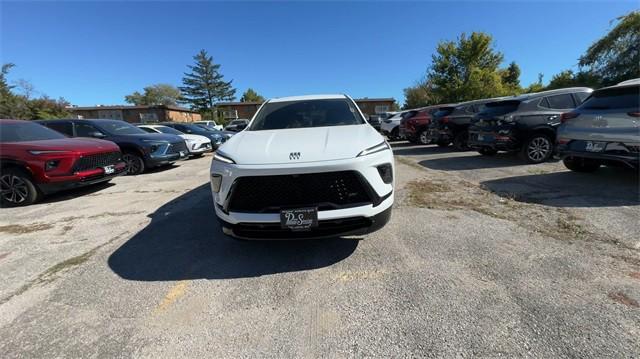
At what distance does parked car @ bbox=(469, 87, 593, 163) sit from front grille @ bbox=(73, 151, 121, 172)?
28.3ft

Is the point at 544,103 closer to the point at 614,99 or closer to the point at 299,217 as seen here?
the point at 614,99

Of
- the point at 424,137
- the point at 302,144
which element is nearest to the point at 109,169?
the point at 302,144

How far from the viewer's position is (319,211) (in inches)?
96.0

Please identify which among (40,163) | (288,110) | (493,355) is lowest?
(493,355)

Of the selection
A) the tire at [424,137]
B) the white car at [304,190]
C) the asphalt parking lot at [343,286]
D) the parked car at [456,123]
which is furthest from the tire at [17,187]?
the tire at [424,137]

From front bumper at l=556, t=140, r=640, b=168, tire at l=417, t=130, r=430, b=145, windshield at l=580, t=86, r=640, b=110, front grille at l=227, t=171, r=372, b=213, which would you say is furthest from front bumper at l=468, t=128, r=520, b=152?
front grille at l=227, t=171, r=372, b=213

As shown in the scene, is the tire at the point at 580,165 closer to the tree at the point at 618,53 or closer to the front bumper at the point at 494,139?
the front bumper at the point at 494,139

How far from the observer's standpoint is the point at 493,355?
5.53ft

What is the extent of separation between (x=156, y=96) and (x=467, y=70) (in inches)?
3000

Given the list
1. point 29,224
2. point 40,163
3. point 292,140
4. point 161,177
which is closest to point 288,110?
point 292,140

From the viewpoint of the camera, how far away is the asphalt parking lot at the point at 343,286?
1.84 metres

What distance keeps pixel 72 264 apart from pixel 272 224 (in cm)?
220

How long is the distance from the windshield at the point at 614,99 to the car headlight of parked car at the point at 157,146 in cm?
952

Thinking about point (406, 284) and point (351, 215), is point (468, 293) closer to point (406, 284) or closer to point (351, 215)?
point (406, 284)
